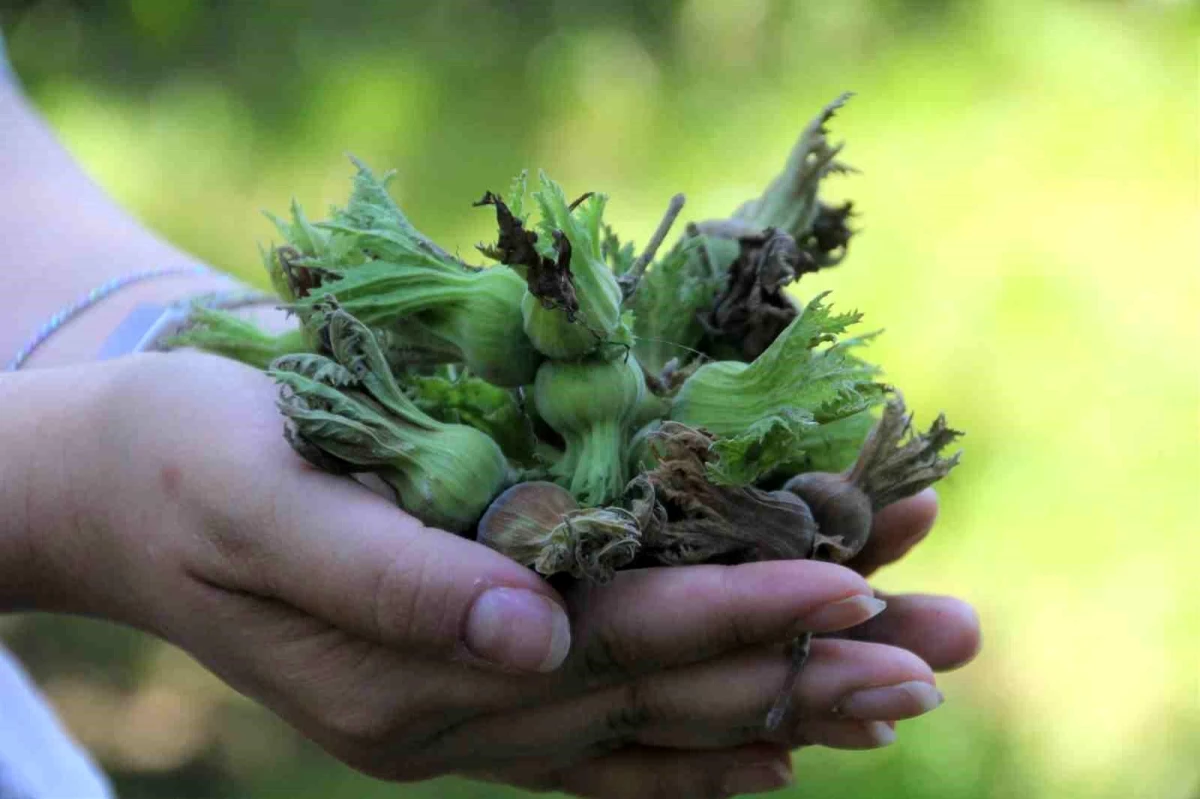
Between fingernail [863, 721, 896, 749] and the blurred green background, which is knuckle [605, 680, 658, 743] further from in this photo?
the blurred green background

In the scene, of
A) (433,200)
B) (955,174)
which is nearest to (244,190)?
(433,200)

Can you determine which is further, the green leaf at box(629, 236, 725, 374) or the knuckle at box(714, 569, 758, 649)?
the green leaf at box(629, 236, 725, 374)

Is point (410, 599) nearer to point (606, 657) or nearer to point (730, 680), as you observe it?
point (606, 657)

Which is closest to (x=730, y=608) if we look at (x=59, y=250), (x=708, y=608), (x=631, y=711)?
(x=708, y=608)

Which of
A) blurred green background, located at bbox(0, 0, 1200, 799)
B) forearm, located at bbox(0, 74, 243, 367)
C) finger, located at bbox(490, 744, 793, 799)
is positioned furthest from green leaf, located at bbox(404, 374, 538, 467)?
blurred green background, located at bbox(0, 0, 1200, 799)

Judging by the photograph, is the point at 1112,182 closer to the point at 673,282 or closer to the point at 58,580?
the point at 673,282
